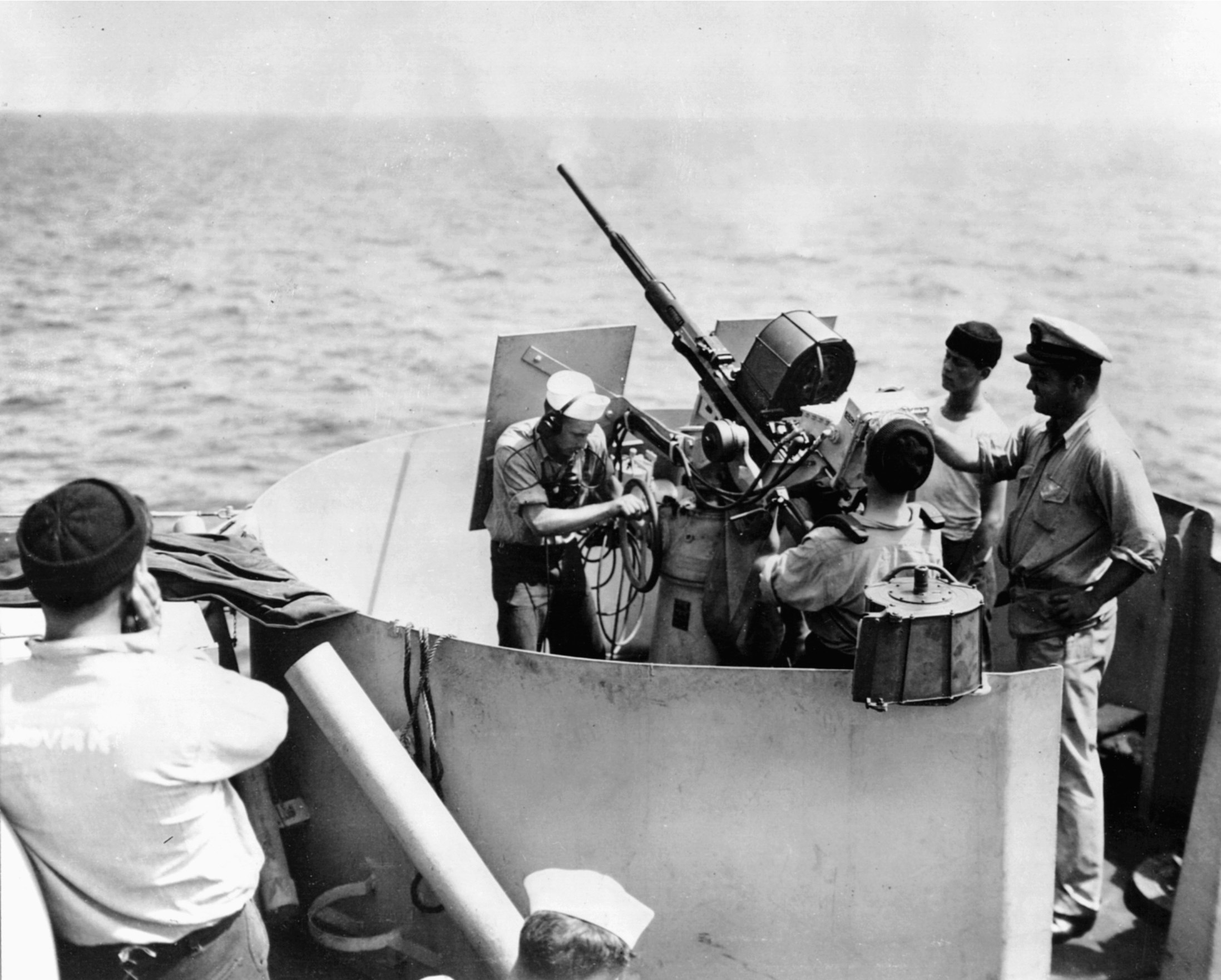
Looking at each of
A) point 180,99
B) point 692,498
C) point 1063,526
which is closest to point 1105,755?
point 1063,526

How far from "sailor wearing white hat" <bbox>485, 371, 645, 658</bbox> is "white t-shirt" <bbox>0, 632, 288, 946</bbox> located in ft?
8.67

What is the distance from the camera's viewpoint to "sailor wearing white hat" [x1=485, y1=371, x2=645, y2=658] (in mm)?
5293

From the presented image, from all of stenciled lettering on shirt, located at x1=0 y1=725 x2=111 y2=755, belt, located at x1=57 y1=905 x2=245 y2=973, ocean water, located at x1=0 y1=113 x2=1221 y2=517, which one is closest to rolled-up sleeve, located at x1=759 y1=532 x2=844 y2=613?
belt, located at x1=57 y1=905 x2=245 y2=973

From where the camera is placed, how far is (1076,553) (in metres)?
4.51

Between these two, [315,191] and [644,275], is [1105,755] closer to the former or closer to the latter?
[644,275]

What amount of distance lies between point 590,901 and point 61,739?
123 cm

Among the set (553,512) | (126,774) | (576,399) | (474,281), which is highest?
(576,399)

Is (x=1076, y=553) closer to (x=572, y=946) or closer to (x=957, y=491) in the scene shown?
(x=957, y=491)

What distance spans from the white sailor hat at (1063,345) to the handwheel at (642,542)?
161 cm

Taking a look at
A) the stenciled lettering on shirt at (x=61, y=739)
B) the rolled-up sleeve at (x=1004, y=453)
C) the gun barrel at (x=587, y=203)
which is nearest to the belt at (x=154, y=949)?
the stenciled lettering on shirt at (x=61, y=739)

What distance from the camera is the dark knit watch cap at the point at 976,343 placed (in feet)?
16.4

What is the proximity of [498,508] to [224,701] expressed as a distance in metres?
3.02

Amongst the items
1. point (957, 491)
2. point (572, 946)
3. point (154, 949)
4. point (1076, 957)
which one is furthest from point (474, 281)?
point (572, 946)

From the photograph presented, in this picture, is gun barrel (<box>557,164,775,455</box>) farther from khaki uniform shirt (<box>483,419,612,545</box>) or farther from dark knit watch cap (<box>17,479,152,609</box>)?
dark knit watch cap (<box>17,479,152,609</box>)
